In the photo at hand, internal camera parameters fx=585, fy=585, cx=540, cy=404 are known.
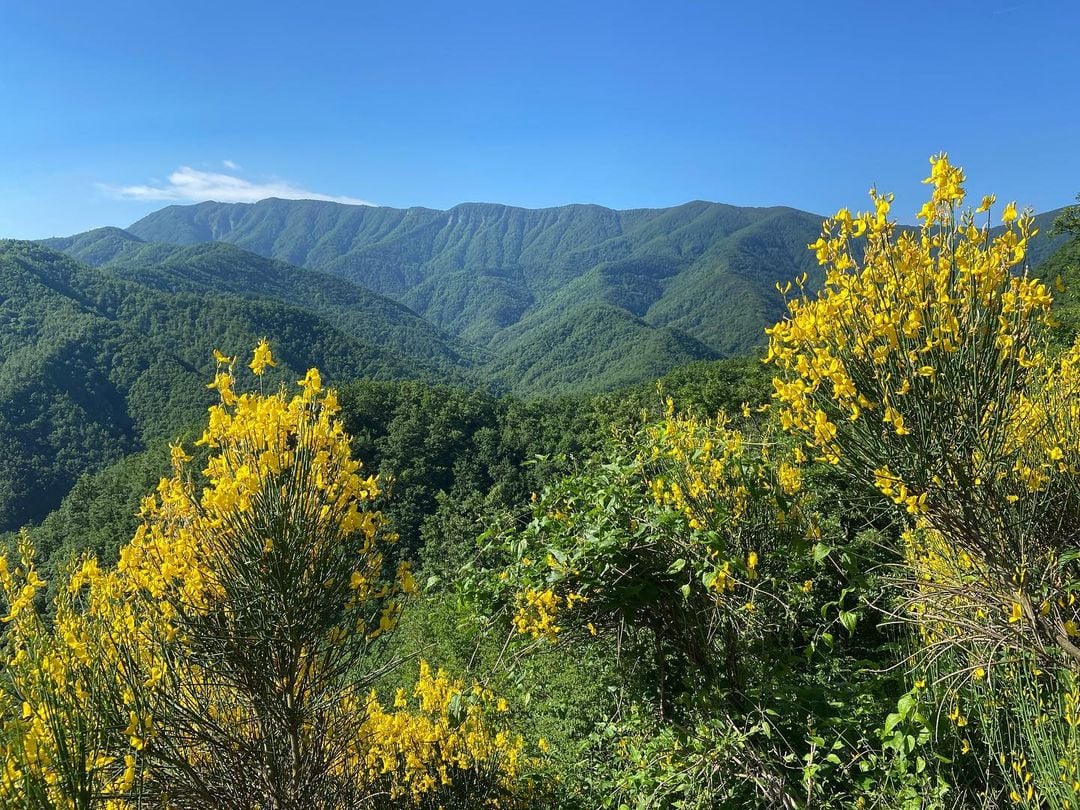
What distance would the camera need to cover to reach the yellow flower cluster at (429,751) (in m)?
4.81

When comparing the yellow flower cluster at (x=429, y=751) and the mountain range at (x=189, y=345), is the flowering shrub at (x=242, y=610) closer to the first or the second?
the yellow flower cluster at (x=429, y=751)

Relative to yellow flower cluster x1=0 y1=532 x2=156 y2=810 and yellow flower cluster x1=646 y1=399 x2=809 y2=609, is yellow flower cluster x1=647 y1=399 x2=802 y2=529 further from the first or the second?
yellow flower cluster x1=0 y1=532 x2=156 y2=810

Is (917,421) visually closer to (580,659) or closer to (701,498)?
(701,498)

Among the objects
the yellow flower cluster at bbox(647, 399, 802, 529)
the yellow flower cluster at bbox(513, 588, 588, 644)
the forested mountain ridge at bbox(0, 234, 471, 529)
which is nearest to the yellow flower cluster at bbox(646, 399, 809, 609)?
the yellow flower cluster at bbox(647, 399, 802, 529)

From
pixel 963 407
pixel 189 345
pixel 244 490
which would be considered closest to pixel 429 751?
pixel 244 490

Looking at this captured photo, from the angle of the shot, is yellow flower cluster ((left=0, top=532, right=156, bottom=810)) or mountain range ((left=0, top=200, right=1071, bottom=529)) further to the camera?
mountain range ((left=0, top=200, right=1071, bottom=529))

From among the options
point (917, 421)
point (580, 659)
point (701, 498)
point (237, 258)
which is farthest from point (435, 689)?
point (237, 258)

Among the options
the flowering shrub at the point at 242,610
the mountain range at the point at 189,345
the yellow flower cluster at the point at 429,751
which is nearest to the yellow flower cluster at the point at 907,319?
the flowering shrub at the point at 242,610

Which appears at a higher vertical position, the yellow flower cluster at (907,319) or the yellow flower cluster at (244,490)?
the yellow flower cluster at (907,319)

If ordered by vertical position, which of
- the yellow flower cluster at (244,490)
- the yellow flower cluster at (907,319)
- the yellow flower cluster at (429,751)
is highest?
the yellow flower cluster at (907,319)

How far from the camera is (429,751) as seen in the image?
16.9 feet

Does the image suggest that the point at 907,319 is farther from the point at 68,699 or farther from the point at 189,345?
the point at 189,345

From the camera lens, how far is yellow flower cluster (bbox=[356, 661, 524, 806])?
15.8 ft

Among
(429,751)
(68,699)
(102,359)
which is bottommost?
(429,751)
